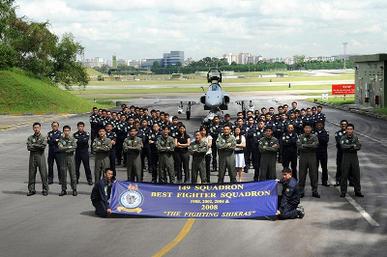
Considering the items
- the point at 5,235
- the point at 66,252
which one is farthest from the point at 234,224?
the point at 5,235

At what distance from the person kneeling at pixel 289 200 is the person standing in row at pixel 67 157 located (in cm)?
636

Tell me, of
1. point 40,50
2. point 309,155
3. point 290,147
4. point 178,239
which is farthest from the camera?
point 40,50

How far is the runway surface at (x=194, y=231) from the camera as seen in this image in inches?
445

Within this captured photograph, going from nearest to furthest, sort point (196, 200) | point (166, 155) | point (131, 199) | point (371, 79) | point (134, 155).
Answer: point (196, 200)
point (131, 199)
point (134, 155)
point (166, 155)
point (371, 79)

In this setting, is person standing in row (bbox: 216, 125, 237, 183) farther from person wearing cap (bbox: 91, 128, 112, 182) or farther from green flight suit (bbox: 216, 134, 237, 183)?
person wearing cap (bbox: 91, 128, 112, 182)

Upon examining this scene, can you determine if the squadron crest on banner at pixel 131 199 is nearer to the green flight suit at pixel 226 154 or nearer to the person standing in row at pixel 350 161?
the green flight suit at pixel 226 154

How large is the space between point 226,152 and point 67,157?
4.56 metres

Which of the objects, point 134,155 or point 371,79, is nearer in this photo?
point 134,155

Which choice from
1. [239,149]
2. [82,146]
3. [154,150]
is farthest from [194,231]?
[154,150]

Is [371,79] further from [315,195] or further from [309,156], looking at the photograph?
[315,195]

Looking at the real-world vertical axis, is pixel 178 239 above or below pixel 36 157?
below

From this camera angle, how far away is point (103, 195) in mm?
13992

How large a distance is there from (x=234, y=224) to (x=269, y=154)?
12.8 ft

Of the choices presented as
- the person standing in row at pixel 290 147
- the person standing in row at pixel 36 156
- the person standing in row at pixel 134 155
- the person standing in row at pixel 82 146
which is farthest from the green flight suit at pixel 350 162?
the person standing in row at pixel 36 156
